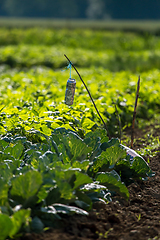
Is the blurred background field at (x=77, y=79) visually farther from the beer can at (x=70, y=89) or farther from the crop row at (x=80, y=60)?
the beer can at (x=70, y=89)

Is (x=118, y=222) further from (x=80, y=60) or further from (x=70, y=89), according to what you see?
(x=80, y=60)

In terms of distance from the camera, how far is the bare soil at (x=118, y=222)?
6.36 feet

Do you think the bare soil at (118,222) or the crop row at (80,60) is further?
the crop row at (80,60)

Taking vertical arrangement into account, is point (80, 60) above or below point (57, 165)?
below

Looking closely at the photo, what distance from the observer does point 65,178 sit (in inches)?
79.8

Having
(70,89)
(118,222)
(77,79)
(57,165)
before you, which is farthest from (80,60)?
(118,222)

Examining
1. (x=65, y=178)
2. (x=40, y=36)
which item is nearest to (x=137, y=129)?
(x=65, y=178)

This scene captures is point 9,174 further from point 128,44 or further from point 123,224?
point 128,44

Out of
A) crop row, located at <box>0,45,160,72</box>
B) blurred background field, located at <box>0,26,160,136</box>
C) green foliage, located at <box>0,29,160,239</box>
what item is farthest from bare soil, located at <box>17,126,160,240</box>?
crop row, located at <box>0,45,160,72</box>

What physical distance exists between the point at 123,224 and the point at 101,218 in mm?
185

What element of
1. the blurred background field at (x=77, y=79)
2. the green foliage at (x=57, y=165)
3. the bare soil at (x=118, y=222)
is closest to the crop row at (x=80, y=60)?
the blurred background field at (x=77, y=79)

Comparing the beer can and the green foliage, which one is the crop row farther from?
the beer can

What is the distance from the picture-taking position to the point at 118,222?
220 cm

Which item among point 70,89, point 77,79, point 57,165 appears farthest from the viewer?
point 77,79
